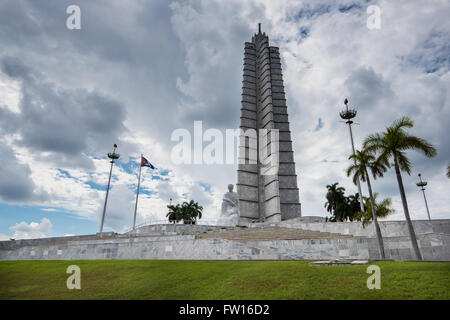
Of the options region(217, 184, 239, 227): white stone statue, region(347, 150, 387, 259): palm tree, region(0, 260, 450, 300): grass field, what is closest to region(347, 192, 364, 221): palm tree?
region(217, 184, 239, 227): white stone statue

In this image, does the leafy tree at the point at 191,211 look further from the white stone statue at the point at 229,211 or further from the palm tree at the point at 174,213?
the white stone statue at the point at 229,211

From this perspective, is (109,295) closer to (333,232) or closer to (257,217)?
(333,232)

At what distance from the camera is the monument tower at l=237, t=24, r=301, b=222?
4188cm

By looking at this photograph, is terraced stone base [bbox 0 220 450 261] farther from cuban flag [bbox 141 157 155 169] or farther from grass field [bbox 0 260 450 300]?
cuban flag [bbox 141 157 155 169]

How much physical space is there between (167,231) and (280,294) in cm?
2421

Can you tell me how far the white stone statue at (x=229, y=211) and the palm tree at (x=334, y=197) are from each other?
22056 millimetres

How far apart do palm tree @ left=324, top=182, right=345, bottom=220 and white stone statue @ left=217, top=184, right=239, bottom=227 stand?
868 inches

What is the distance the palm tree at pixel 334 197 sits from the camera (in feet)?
152

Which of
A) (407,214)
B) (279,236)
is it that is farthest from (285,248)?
(407,214)

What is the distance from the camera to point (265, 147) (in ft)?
152

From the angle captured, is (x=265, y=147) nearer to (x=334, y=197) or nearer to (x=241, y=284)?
(x=334, y=197)

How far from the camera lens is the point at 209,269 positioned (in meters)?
9.76

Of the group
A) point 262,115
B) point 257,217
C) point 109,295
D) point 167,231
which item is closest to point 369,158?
A: point 109,295

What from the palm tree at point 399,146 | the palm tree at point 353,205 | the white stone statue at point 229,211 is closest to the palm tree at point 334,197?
the palm tree at point 353,205
